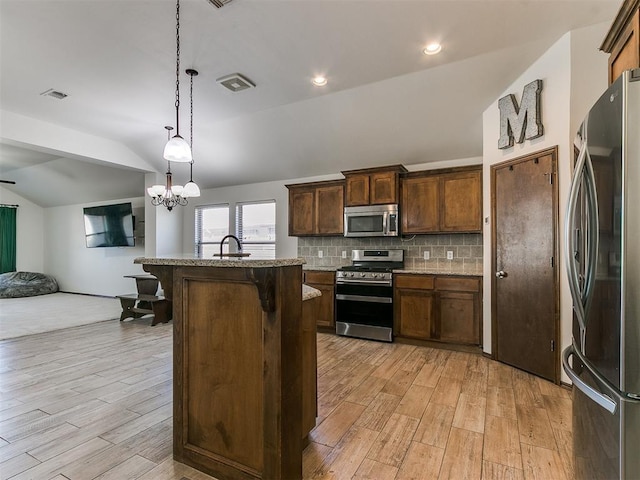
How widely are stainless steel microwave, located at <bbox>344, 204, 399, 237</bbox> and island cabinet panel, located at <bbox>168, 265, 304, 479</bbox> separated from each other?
118 inches

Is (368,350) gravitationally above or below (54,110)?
below

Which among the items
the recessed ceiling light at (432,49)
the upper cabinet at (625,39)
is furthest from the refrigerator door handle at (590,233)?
the recessed ceiling light at (432,49)

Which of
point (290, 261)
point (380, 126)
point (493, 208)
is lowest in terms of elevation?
point (290, 261)

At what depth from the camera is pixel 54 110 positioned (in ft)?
13.8

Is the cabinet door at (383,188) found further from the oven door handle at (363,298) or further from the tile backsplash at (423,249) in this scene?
the oven door handle at (363,298)

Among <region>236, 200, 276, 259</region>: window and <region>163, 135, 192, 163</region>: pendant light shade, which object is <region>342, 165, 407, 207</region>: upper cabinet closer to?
<region>236, 200, 276, 259</region>: window

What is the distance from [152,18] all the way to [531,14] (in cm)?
295

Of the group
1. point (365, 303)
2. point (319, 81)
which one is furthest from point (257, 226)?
point (319, 81)

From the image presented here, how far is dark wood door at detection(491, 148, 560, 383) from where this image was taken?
2867 mm

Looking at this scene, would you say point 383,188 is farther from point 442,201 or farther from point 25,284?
point 25,284

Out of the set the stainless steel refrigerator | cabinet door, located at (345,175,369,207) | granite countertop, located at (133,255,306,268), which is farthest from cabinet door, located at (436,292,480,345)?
granite countertop, located at (133,255,306,268)

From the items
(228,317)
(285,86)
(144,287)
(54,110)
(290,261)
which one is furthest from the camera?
(144,287)

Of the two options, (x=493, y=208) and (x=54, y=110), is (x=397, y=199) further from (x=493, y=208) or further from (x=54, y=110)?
(x=54, y=110)

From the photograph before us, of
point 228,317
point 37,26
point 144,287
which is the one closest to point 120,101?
point 37,26
